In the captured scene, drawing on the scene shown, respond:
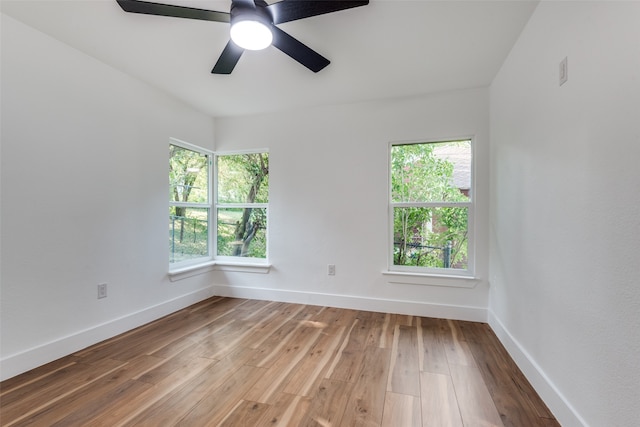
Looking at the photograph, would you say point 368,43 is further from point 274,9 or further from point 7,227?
point 7,227

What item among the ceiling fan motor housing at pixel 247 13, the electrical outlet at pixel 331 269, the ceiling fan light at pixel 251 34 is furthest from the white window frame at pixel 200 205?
the ceiling fan motor housing at pixel 247 13

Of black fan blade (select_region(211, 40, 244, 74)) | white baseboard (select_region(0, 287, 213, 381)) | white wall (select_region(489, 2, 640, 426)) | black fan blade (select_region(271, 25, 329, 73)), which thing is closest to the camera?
white wall (select_region(489, 2, 640, 426))

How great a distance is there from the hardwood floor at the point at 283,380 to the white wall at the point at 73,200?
27cm

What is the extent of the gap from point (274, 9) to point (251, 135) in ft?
7.69

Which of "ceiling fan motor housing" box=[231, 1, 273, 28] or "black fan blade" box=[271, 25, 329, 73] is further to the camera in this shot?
"black fan blade" box=[271, 25, 329, 73]

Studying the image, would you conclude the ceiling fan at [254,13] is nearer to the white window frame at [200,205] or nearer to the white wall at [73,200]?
the white wall at [73,200]

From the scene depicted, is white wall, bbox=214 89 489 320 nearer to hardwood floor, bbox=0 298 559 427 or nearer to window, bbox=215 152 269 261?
window, bbox=215 152 269 261

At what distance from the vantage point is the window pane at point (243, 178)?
3.81 m

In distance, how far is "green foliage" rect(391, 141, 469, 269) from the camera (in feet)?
10.1

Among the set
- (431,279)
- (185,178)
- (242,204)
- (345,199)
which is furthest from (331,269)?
(185,178)

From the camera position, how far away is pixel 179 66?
252cm

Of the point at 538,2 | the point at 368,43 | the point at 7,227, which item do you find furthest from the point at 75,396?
the point at 538,2

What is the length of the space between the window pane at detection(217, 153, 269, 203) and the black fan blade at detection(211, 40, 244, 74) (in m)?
1.74

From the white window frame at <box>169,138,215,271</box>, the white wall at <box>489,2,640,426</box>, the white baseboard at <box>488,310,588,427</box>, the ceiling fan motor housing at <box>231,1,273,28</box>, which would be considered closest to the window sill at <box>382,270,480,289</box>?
the white baseboard at <box>488,310,588,427</box>
